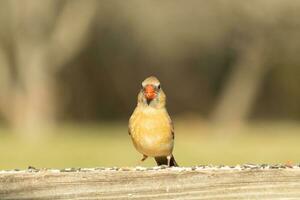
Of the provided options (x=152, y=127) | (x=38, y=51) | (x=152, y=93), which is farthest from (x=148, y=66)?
(x=152, y=93)

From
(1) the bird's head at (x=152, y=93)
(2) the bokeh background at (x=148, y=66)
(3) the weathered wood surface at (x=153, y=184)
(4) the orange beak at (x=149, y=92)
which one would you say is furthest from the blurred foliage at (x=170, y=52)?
(3) the weathered wood surface at (x=153, y=184)

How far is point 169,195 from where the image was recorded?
289cm

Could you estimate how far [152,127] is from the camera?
18.4 feet

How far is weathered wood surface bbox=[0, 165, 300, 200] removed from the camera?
2869mm

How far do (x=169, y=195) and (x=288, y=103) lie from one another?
36282 millimetres

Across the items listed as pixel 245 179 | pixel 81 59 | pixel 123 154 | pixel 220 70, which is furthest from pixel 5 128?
pixel 245 179

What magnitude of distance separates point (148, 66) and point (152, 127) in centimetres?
3258

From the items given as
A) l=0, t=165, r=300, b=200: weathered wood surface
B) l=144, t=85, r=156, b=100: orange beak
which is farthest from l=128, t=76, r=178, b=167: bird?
l=0, t=165, r=300, b=200: weathered wood surface

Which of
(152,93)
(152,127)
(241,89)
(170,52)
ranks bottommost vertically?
(152,127)

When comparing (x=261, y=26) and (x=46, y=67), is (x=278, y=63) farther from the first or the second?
(x=46, y=67)

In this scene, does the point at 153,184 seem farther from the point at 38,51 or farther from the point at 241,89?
the point at 241,89

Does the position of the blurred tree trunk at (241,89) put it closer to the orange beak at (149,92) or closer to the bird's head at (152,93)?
the bird's head at (152,93)

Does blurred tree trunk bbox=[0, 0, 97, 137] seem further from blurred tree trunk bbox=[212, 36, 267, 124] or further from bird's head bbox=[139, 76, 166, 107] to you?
bird's head bbox=[139, 76, 166, 107]

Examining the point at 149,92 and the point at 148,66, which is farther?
the point at 148,66
